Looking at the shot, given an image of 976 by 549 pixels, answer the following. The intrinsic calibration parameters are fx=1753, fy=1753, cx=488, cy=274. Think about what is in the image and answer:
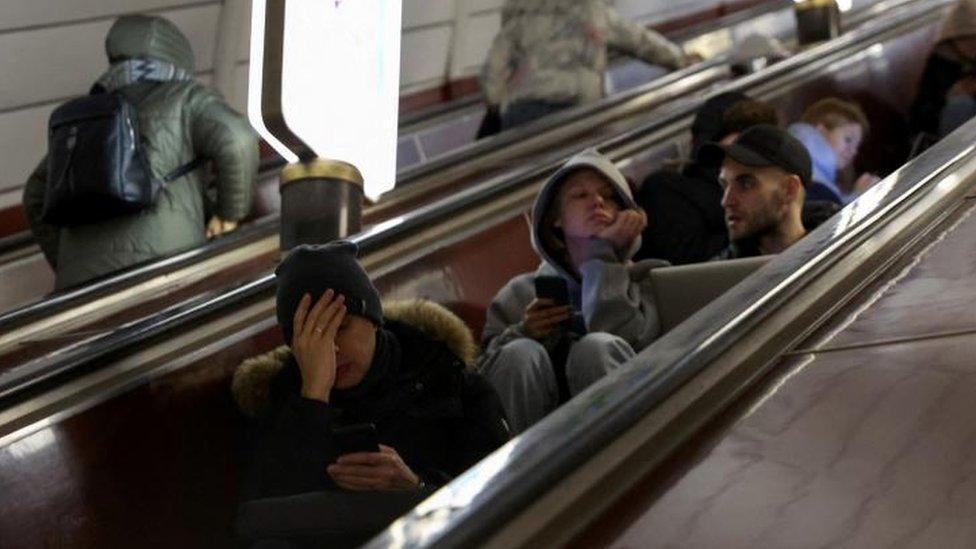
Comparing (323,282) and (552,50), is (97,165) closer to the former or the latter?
(323,282)

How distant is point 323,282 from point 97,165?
2081 millimetres

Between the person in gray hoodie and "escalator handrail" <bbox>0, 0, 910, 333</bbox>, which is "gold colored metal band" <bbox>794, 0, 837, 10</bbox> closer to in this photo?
"escalator handrail" <bbox>0, 0, 910, 333</bbox>

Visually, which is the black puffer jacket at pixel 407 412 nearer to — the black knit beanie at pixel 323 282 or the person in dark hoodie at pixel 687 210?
the black knit beanie at pixel 323 282

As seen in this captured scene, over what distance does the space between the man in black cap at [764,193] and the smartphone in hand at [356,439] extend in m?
1.68

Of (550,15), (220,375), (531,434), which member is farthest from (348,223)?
(550,15)

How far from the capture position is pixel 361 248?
4.75 metres

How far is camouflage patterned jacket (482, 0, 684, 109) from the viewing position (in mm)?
7859

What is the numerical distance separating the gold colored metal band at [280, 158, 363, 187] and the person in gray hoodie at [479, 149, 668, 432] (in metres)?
0.51

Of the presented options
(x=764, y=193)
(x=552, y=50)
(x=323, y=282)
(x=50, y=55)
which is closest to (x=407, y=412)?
(x=323, y=282)

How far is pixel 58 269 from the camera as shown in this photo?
5.75 meters

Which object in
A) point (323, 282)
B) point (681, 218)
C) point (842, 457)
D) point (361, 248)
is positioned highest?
point (842, 457)

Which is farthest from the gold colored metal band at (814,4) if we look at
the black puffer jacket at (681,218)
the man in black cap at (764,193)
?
the man in black cap at (764,193)

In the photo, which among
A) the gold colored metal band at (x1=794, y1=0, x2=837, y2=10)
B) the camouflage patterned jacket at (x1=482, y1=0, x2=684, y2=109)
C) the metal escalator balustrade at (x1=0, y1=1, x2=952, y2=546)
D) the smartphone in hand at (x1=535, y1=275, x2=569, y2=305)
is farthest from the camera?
the gold colored metal band at (x1=794, y1=0, x2=837, y2=10)

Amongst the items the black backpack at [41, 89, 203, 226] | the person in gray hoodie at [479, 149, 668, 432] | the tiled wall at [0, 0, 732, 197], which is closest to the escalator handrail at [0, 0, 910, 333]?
the black backpack at [41, 89, 203, 226]
